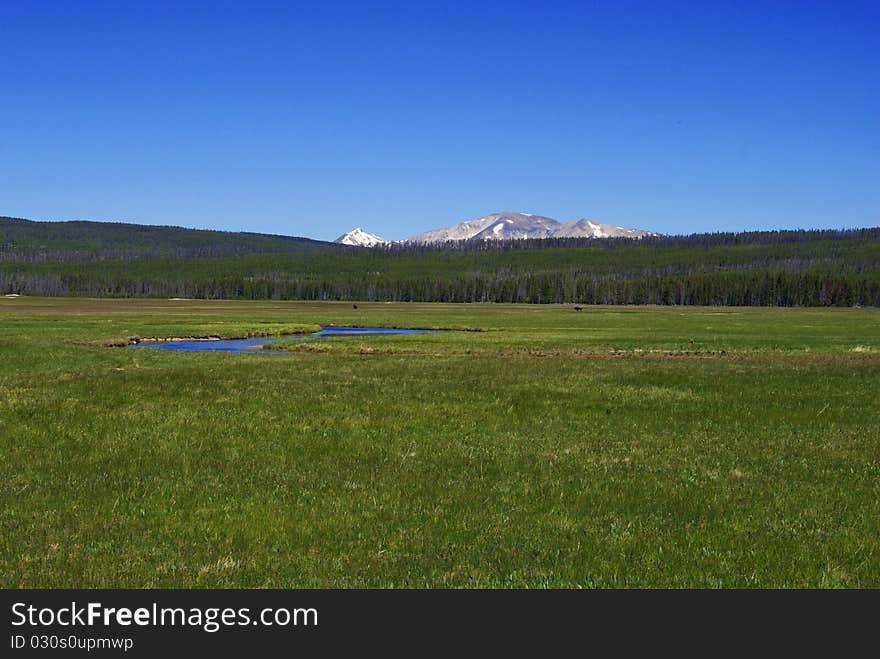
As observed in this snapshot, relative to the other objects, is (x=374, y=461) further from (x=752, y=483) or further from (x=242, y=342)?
(x=242, y=342)

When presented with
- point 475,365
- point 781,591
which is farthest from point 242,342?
point 781,591

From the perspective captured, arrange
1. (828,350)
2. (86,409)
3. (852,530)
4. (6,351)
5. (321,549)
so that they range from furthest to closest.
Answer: (828,350)
(6,351)
(86,409)
(852,530)
(321,549)

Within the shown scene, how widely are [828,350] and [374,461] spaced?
4987cm

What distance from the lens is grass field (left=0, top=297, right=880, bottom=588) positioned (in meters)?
11.4

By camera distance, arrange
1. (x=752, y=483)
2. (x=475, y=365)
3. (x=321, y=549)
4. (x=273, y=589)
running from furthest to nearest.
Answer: (x=475, y=365) → (x=752, y=483) → (x=321, y=549) → (x=273, y=589)

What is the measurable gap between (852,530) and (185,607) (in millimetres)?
10574

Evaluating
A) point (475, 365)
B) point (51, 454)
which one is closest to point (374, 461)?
point (51, 454)

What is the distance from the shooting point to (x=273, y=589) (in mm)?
10406

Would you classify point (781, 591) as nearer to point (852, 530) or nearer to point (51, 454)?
point (852, 530)

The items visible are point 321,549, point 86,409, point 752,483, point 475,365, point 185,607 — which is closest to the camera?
point 185,607

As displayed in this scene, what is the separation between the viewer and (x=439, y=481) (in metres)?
16.7

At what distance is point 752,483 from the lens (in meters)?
→ 16.6

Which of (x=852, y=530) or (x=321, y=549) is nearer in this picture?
(x=321, y=549)

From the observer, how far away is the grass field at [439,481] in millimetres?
11422
